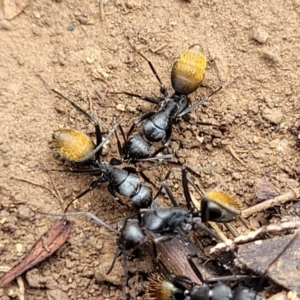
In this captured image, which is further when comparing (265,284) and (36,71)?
(36,71)

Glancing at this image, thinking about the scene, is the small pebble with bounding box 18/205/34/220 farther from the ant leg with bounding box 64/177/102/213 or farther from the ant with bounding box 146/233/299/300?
the ant with bounding box 146/233/299/300

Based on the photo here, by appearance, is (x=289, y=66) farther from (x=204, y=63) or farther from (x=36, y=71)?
(x=36, y=71)

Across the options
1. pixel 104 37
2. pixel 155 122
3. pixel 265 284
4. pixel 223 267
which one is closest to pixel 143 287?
pixel 223 267

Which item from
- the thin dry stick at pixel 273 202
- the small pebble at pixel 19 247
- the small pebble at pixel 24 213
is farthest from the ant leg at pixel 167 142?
the small pebble at pixel 19 247

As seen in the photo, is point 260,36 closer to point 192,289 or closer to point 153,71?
point 153,71

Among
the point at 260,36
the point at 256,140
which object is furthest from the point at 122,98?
the point at 260,36

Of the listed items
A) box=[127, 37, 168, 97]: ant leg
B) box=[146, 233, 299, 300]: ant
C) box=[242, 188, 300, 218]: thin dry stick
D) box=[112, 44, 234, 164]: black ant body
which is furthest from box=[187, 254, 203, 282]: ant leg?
box=[127, 37, 168, 97]: ant leg
